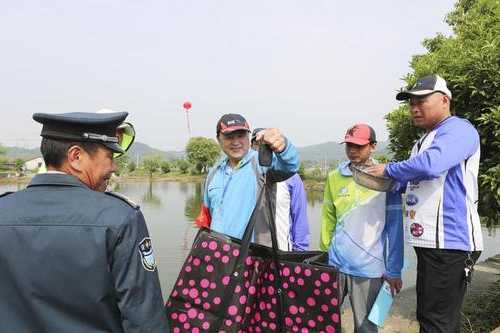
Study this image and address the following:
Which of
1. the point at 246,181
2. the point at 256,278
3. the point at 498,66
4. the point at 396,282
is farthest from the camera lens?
the point at 498,66

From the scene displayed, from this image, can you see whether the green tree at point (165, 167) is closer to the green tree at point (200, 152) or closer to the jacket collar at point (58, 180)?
the green tree at point (200, 152)

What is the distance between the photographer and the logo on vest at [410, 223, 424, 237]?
267 cm

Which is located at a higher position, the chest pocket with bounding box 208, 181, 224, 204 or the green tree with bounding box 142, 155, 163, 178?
the chest pocket with bounding box 208, 181, 224, 204

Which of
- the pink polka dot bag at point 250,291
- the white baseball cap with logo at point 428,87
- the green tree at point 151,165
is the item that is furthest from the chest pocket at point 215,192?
the green tree at point 151,165

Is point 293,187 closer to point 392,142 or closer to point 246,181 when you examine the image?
point 246,181

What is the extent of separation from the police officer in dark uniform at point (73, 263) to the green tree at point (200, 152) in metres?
65.9

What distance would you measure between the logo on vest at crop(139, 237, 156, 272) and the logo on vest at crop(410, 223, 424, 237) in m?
Result: 1.84

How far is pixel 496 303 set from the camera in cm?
512

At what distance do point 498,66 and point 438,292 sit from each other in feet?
7.93

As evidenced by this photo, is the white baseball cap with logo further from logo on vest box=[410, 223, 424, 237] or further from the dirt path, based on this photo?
the dirt path

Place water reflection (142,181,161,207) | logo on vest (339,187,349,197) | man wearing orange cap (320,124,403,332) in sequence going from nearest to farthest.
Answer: man wearing orange cap (320,124,403,332) → logo on vest (339,187,349,197) → water reflection (142,181,161,207)

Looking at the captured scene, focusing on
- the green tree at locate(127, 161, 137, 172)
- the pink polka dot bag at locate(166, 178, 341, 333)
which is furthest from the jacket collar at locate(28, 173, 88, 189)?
the green tree at locate(127, 161, 137, 172)

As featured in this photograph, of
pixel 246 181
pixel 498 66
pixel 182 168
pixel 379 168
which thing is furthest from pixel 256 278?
pixel 182 168

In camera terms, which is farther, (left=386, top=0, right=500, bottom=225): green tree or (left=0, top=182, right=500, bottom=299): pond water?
(left=0, top=182, right=500, bottom=299): pond water
